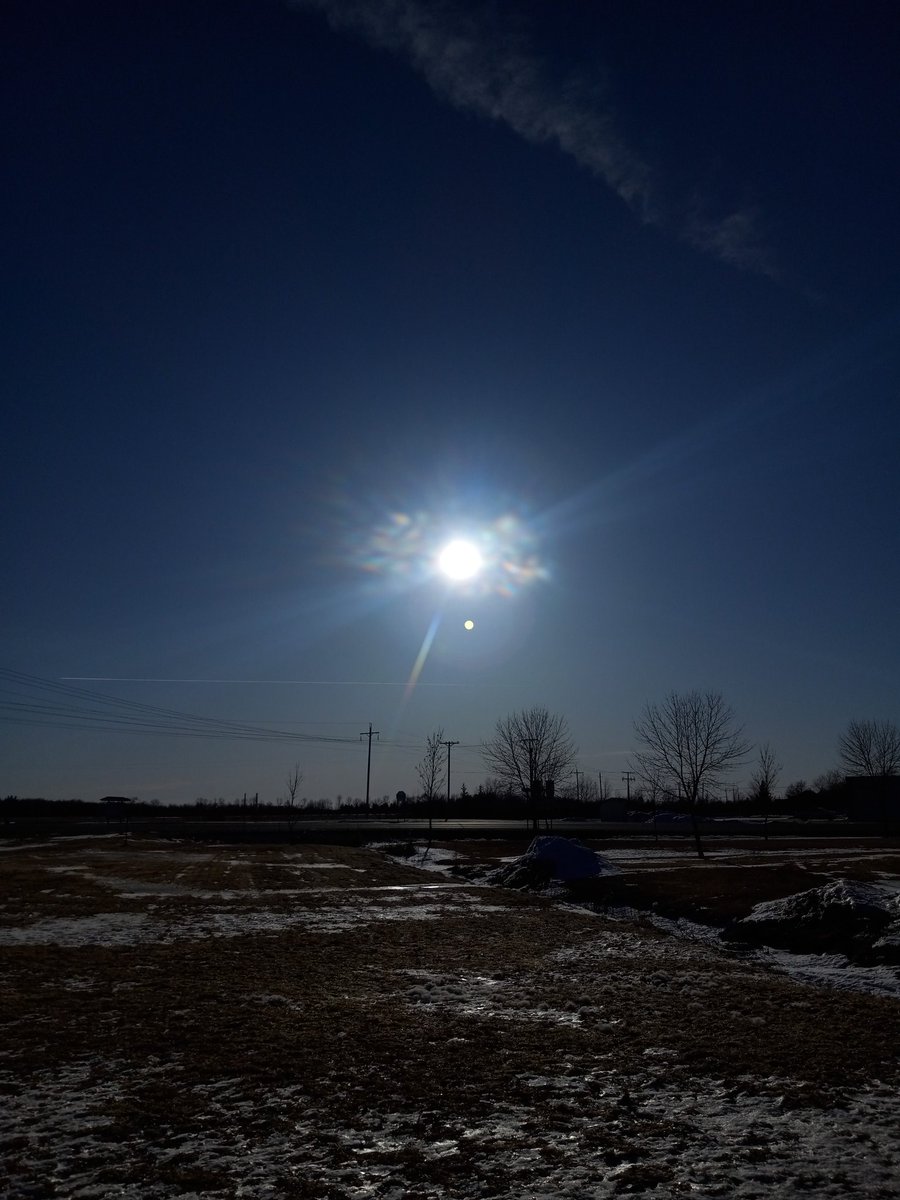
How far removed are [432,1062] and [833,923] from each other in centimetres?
1156

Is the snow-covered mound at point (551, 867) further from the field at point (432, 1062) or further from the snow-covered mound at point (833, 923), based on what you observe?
the snow-covered mound at point (833, 923)

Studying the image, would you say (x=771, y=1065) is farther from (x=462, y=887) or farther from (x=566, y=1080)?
(x=462, y=887)

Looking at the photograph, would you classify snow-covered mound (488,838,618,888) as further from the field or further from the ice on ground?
the ice on ground

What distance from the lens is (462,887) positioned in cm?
2888

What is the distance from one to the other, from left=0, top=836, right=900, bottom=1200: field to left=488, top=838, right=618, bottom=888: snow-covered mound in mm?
11448

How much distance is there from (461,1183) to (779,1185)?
2.27 m

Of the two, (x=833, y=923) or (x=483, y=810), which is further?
(x=483, y=810)

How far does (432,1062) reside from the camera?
8594 millimetres

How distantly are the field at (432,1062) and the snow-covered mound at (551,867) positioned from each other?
11.4m

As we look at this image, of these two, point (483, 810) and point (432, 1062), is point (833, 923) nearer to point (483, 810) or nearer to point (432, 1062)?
point (432, 1062)

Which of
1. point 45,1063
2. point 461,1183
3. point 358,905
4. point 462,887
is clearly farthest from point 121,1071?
point 462,887

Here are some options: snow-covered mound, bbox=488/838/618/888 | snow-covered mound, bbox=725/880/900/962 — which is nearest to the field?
snow-covered mound, bbox=725/880/900/962

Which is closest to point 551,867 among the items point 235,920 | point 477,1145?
point 235,920

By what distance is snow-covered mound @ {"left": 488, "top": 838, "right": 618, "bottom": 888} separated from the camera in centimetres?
3031
